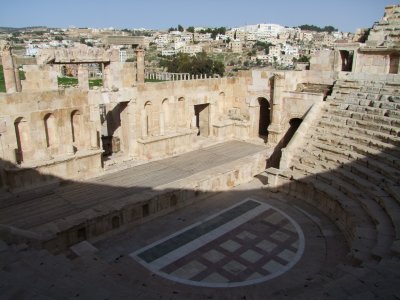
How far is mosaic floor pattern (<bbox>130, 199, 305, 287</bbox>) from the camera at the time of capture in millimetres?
9125

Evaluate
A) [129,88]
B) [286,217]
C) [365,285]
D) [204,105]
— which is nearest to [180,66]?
[204,105]

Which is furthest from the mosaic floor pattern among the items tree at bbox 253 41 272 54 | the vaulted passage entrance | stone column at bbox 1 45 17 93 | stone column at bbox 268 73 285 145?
tree at bbox 253 41 272 54

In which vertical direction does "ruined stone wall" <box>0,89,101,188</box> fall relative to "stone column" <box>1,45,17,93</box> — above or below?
below

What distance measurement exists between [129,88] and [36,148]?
14.1ft

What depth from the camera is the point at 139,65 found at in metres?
15.1

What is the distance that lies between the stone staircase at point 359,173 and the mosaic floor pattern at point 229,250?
1.58 metres

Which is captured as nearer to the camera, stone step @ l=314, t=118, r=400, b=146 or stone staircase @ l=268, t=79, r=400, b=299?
stone staircase @ l=268, t=79, r=400, b=299

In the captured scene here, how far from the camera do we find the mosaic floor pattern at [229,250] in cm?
912

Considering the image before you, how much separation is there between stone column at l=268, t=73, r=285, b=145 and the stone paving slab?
0.97 m

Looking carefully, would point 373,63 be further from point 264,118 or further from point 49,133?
point 49,133

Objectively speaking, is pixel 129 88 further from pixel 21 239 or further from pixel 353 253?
pixel 353 253

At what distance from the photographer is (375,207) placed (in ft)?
34.6

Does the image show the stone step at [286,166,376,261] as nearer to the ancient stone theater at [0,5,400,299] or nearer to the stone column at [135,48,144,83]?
the ancient stone theater at [0,5,400,299]

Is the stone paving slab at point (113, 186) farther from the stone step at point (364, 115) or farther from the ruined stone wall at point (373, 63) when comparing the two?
the ruined stone wall at point (373, 63)
